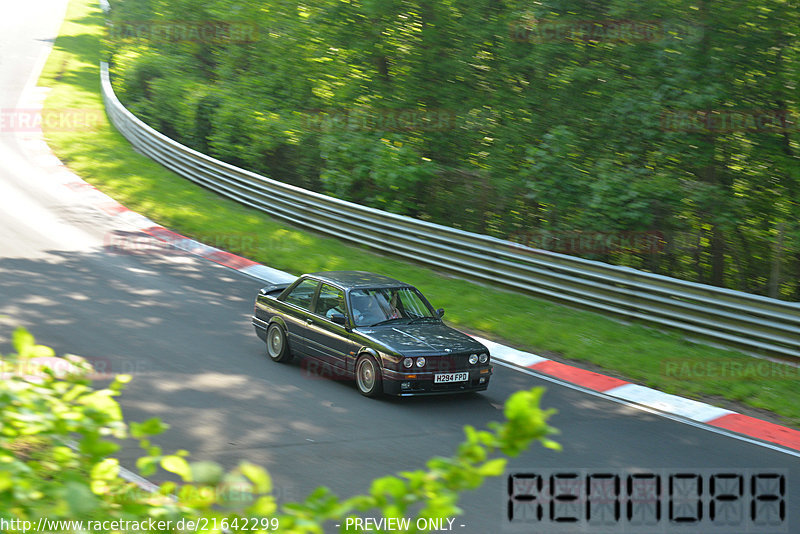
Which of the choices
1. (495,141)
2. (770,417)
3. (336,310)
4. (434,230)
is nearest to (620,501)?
(770,417)

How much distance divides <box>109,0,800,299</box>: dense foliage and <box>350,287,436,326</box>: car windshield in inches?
222

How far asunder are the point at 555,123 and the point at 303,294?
9.37 metres

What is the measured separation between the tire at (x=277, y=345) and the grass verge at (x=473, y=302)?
11.7 feet

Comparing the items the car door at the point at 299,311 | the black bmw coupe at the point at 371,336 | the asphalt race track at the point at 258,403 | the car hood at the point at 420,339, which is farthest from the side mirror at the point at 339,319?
the asphalt race track at the point at 258,403

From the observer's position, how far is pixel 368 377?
394 inches

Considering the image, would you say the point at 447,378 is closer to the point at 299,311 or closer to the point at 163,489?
the point at 299,311

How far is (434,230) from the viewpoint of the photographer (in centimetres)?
1656

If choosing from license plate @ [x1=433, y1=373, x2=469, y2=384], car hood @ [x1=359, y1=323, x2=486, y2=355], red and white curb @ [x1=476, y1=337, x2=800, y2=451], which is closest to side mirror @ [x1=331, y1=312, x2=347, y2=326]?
car hood @ [x1=359, y1=323, x2=486, y2=355]

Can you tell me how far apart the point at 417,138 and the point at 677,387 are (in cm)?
1205

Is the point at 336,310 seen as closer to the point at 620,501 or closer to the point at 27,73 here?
the point at 620,501

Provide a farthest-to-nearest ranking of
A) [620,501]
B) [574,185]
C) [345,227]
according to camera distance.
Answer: [345,227] < [574,185] < [620,501]

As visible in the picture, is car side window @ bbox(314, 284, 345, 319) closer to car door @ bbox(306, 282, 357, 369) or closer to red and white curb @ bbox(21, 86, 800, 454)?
car door @ bbox(306, 282, 357, 369)

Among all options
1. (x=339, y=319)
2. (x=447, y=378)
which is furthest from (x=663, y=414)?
(x=339, y=319)

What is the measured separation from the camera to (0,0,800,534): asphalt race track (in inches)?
305
